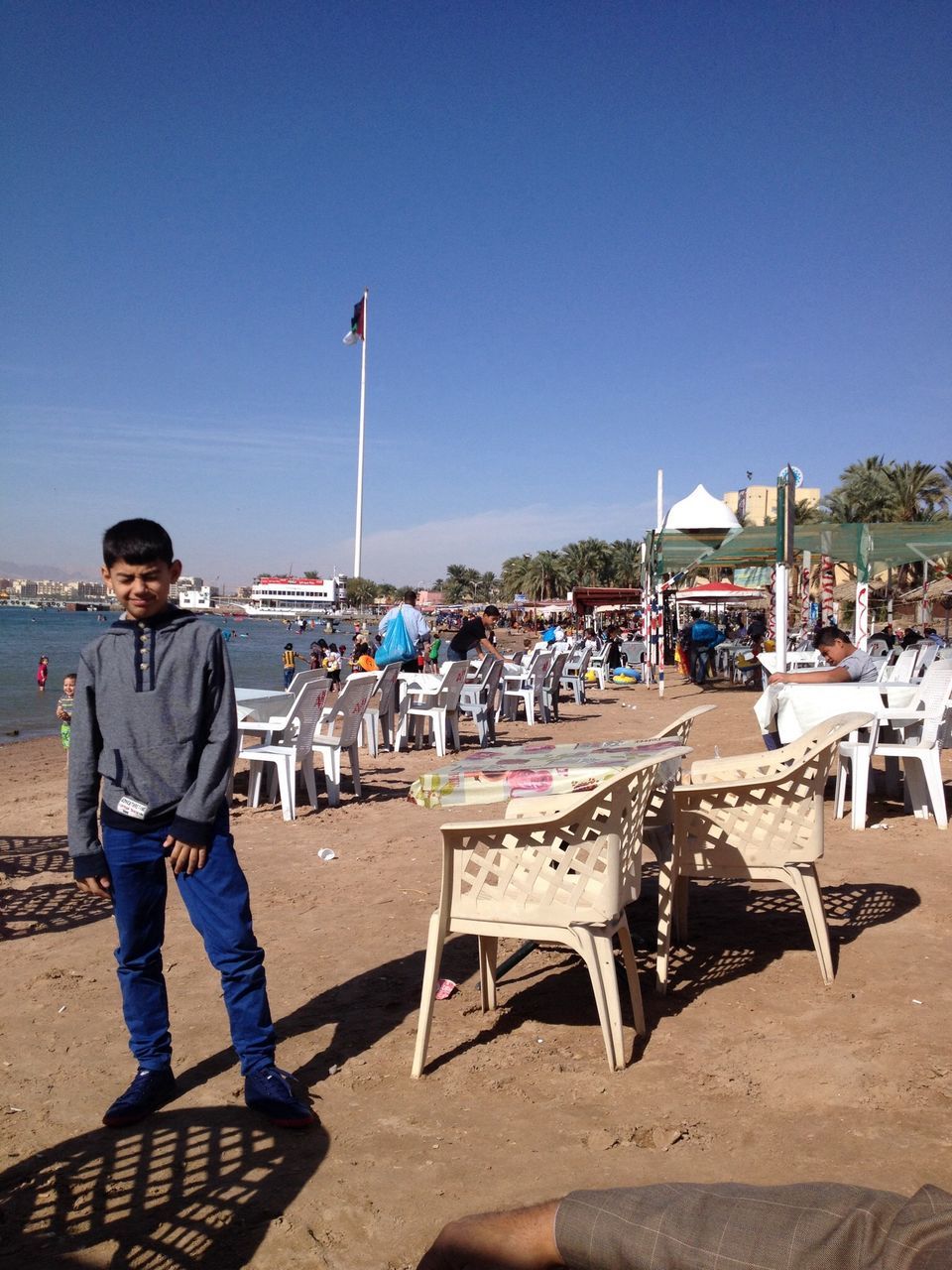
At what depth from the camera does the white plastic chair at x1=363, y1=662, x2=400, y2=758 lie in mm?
11234

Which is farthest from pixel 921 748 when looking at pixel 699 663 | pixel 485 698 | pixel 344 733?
pixel 699 663

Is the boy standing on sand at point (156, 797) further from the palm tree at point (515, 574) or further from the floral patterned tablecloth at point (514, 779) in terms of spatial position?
→ the palm tree at point (515, 574)

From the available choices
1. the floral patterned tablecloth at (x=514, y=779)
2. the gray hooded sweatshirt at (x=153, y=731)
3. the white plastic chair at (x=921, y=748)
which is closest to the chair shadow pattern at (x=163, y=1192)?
the gray hooded sweatshirt at (x=153, y=731)

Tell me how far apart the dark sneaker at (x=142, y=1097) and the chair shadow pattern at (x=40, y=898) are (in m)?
2.04

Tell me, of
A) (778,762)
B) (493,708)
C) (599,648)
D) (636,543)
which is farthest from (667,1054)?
(636,543)

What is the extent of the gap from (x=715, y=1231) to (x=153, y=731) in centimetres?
197

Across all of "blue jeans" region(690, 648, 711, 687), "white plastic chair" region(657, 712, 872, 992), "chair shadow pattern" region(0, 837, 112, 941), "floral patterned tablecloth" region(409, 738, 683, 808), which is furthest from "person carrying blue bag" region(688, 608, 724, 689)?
"floral patterned tablecloth" region(409, 738, 683, 808)

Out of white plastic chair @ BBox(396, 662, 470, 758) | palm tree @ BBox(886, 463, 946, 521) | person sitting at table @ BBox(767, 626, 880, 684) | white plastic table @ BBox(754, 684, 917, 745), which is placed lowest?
white plastic chair @ BBox(396, 662, 470, 758)

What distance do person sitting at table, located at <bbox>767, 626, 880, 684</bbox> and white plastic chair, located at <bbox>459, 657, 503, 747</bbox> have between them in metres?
5.24

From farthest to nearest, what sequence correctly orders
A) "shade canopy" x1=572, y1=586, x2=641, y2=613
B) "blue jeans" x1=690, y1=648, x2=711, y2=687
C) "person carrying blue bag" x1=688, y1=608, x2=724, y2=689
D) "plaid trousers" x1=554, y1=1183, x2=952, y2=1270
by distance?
"shade canopy" x1=572, y1=586, x2=641, y2=613 < "blue jeans" x1=690, y1=648, x2=711, y2=687 < "person carrying blue bag" x1=688, y1=608, x2=724, y2=689 < "plaid trousers" x1=554, y1=1183, x2=952, y2=1270

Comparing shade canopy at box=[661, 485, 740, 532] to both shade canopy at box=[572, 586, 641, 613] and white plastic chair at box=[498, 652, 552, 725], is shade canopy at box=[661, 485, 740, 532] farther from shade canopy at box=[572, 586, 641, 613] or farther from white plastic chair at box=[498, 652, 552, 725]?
shade canopy at box=[572, 586, 641, 613]

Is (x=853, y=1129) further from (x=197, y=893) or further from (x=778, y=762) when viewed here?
(x=197, y=893)

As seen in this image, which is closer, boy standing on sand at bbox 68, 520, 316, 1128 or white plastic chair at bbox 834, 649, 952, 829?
boy standing on sand at bbox 68, 520, 316, 1128

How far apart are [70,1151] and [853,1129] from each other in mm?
2201
